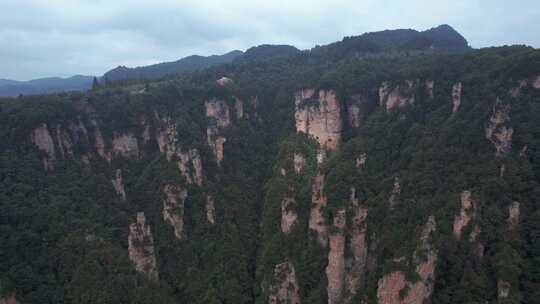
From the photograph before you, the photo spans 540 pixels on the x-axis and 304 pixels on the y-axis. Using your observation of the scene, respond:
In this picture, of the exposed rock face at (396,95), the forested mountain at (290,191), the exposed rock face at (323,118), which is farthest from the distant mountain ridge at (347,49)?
the exposed rock face at (396,95)

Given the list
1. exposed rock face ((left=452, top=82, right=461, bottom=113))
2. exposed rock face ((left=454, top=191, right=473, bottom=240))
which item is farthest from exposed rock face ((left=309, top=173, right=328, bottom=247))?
exposed rock face ((left=452, top=82, right=461, bottom=113))

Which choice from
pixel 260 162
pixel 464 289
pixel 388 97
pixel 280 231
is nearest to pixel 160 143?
pixel 260 162

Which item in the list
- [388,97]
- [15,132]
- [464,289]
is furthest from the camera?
[388,97]

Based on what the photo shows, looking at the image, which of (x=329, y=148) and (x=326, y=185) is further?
(x=329, y=148)

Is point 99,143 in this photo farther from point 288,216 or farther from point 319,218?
point 319,218

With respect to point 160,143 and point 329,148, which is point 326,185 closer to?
point 329,148

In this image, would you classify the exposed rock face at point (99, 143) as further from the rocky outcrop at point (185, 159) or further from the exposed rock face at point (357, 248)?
the exposed rock face at point (357, 248)
